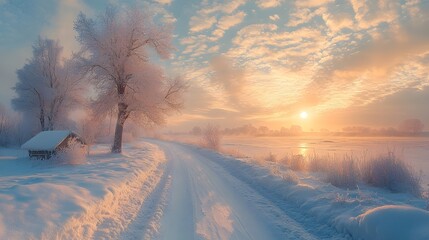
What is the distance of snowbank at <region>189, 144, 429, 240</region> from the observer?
17.1 feet

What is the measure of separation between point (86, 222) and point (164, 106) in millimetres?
19165

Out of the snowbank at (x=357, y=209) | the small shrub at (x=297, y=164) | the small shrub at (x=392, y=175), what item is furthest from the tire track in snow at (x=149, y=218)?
the small shrub at (x=297, y=164)

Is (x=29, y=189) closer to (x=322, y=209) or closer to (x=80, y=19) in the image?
(x=322, y=209)

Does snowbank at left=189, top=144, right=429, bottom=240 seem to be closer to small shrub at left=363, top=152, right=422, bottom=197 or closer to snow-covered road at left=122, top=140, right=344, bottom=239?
snow-covered road at left=122, top=140, right=344, bottom=239

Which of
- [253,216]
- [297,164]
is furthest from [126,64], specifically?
[253,216]

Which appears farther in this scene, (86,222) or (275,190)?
(275,190)

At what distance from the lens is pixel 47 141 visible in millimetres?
23344

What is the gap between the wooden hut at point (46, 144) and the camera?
2251 centimetres

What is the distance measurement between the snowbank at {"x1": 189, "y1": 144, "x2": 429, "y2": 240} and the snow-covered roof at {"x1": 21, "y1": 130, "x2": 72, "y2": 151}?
1875 cm

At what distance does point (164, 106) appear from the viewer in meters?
25.0

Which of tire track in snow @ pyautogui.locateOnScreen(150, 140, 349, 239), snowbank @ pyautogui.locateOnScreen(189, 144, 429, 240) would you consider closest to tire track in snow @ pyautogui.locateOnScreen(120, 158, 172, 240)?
tire track in snow @ pyautogui.locateOnScreen(150, 140, 349, 239)

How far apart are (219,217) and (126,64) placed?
64.4ft

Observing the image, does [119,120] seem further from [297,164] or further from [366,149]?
[366,149]

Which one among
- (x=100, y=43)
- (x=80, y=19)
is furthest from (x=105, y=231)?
(x=80, y=19)
